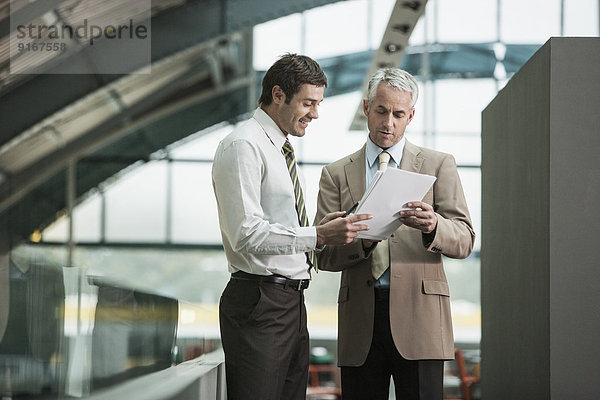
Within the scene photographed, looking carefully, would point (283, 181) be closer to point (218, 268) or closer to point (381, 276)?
point (381, 276)

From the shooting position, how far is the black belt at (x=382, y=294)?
2988mm

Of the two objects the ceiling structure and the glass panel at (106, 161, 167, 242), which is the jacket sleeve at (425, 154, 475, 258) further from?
the glass panel at (106, 161, 167, 242)

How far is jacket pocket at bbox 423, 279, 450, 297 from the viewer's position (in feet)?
9.75

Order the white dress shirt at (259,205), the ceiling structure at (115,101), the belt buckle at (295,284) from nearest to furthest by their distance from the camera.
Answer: the white dress shirt at (259,205) → the belt buckle at (295,284) → the ceiling structure at (115,101)

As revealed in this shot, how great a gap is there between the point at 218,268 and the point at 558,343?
10.8m

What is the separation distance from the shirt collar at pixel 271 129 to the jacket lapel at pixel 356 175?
429 millimetres

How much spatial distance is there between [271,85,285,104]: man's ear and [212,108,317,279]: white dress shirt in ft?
0.23

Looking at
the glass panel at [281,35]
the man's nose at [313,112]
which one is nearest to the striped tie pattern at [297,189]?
the man's nose at [313,112]

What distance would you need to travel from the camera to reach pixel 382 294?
300cm

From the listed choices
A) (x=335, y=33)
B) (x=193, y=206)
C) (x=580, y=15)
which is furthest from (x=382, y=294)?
(x=580, y=15)

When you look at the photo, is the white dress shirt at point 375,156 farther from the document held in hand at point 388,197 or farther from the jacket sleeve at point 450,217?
the document held in hand at point 388,197

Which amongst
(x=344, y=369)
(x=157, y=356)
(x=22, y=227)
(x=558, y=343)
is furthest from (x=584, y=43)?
(x=22, y=227)

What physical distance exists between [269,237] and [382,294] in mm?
614

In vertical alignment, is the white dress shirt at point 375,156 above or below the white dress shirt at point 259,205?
above
